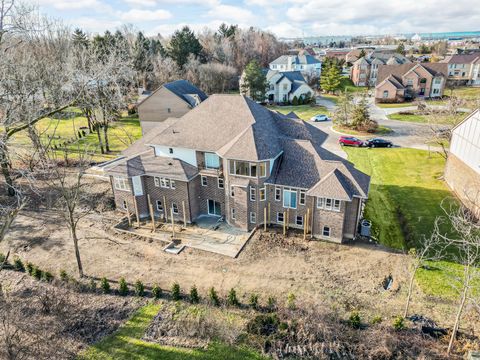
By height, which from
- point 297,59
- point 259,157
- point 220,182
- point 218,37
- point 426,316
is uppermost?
point 218,37

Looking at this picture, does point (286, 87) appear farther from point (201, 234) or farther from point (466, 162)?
point (201, 234)

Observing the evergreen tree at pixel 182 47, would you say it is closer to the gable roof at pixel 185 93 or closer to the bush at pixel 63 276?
the gable roof at pixel 185 93

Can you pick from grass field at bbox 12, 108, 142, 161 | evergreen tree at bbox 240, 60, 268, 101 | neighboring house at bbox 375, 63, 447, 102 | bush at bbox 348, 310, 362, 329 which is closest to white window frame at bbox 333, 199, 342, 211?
bush at bbox 348, 310, 362, 329

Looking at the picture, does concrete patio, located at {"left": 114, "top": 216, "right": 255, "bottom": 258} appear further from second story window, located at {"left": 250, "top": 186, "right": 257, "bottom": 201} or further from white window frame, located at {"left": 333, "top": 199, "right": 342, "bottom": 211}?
white window frame, located at {"left": 333, "top": 199, "right": 342, "bottom": 211}

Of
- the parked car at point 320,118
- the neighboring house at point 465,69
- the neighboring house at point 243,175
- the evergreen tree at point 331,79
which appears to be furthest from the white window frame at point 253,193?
the neighboring house at point 465,69

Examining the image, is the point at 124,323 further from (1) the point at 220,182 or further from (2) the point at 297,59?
(2) the point at 297,59

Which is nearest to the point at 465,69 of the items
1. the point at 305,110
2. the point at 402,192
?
the point at 305,110

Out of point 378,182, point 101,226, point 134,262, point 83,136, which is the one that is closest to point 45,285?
point 134,262
